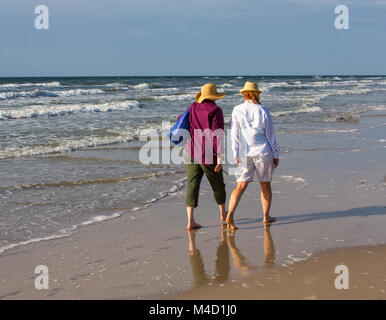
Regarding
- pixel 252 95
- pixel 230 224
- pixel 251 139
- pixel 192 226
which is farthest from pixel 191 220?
pixel 252 95

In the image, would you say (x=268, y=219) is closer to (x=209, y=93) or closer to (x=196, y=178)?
(x=196, y=178)

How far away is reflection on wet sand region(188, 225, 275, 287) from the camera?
4102 mm

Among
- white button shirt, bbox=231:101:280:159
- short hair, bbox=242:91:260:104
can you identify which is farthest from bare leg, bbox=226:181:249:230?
short hair, bbox=242:91:260:104

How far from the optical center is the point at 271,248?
479 cm

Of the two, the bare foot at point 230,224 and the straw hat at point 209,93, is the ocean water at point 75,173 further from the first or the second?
the straw hat at point 209,93

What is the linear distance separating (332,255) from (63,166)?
20.0 feet

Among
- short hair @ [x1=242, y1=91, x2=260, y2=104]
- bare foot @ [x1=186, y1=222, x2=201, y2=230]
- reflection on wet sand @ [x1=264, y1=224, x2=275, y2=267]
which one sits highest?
short hair @ [x1=242, y1=91, x2=260, y2=104]

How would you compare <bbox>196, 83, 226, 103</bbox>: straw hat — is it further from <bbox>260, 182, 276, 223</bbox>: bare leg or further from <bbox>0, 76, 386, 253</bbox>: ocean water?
<bbox>0, 76, 386, 253</bbox>: ocean water

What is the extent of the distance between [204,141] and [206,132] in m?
0.10

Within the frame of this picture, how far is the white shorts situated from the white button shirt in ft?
0.18

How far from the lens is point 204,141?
5.30 m

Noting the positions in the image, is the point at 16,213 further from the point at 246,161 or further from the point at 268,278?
the point at 268,278

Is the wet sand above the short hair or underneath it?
underneath
